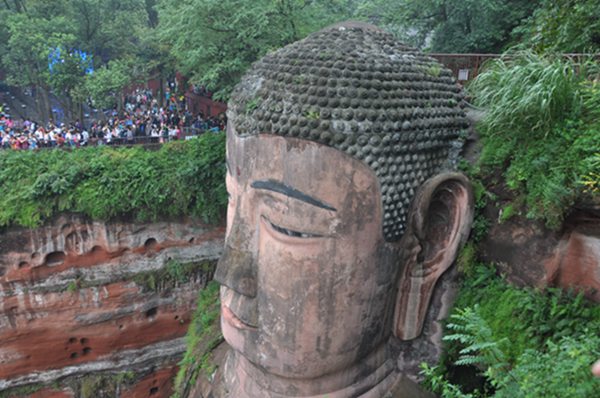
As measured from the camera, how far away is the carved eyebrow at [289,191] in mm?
4055

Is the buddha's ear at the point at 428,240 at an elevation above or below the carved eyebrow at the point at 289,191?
below

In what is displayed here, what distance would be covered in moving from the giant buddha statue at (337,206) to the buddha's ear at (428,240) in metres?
0.01

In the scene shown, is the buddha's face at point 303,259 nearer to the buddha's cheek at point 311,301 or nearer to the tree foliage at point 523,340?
the buddha's cheek at point 311,301

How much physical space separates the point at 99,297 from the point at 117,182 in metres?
2.84

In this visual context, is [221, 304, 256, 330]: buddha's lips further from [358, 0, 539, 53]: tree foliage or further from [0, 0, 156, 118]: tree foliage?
[0, 0, 156, 118]: tree foliage

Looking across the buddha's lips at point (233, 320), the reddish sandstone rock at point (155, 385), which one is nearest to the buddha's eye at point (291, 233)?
the buddha's lips at point (233, 320)

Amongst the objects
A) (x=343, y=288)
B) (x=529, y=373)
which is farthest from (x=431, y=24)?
(x=529, y=373)

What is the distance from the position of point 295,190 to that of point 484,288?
2040mm

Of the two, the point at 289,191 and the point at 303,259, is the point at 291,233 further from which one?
the point at 289,191

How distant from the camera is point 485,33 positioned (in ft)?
42.6

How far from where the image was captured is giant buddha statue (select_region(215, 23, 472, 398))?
4062 mm

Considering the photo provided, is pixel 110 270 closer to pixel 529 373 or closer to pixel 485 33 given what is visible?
pixel 529 373

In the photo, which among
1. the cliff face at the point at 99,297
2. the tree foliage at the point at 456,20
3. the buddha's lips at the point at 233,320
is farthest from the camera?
the tree foliage at the point at 456,20

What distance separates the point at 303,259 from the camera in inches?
164
